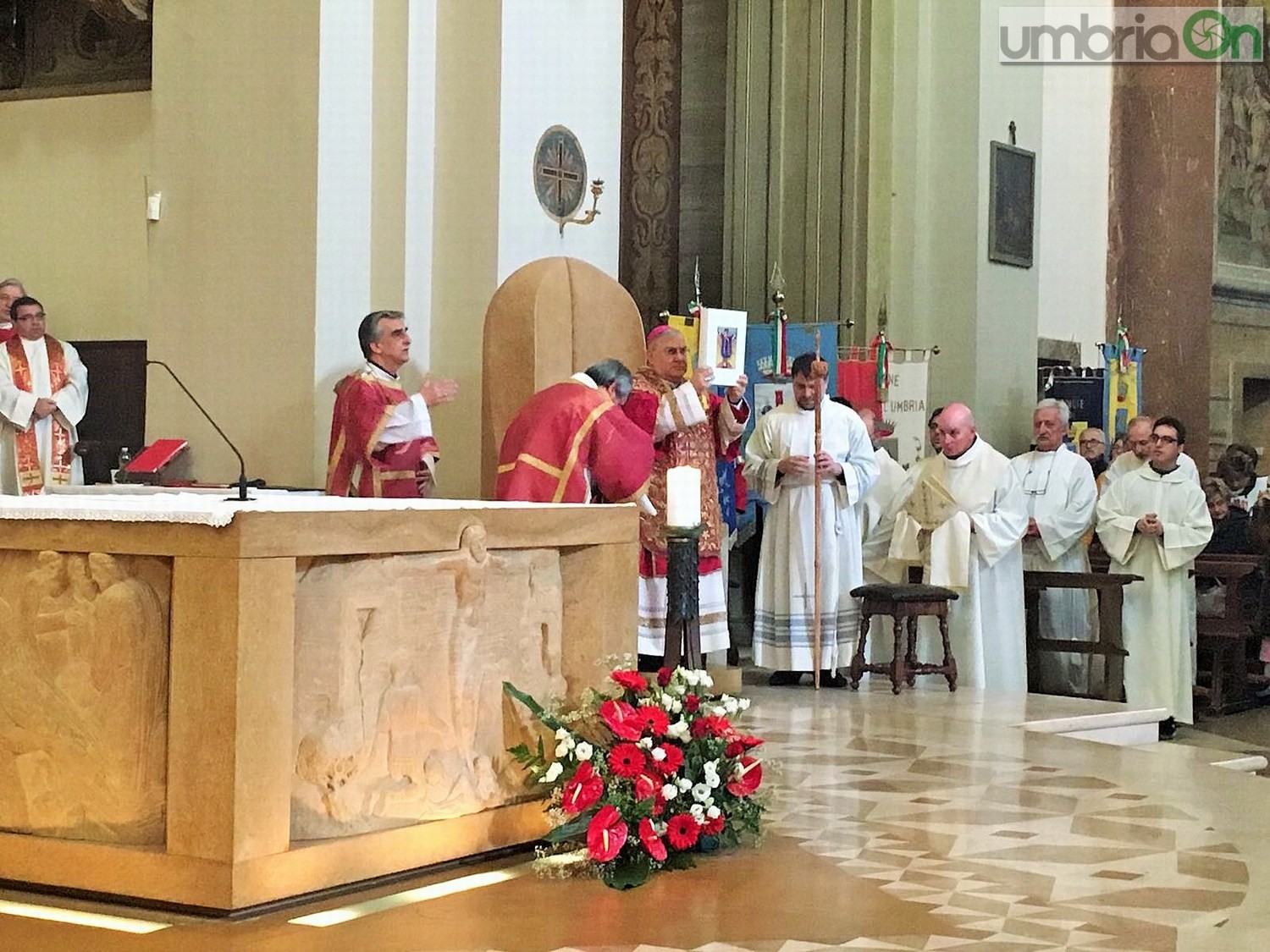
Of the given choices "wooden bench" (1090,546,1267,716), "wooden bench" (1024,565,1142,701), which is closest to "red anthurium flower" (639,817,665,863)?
"wooden bench" (1024,565,1142,701)

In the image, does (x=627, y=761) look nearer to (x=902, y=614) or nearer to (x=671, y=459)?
(x=671, y=459)

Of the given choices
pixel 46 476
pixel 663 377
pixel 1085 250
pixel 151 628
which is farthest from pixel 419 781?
pixel 1085 250

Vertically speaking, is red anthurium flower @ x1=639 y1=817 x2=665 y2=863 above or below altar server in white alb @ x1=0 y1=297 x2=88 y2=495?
below

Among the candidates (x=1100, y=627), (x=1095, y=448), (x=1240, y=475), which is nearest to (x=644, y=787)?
(x=1100, y=627)

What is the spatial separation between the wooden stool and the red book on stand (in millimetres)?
3315

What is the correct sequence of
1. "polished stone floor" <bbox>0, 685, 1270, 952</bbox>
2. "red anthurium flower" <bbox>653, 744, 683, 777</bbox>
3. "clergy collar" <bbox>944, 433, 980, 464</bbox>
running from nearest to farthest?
1. "polished stone floor" <bbox>0, 685, 1270, 952</bbox>
2. "red anthurium flower" <bbox>653, 744, 683, 777</bbox>
3. "clergy collar" <bbox>944, 433, 980, 464</bbox>

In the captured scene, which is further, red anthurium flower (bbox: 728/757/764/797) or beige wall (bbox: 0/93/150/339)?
beige wall (bbox: 0/93/150/339)

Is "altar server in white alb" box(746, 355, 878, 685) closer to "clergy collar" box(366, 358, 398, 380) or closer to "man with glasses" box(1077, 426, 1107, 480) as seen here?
"clergy collar" box(366, 358, 398, 380)

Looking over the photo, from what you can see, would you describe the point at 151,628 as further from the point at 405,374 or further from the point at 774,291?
the point at 774,291

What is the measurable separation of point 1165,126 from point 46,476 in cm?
1008

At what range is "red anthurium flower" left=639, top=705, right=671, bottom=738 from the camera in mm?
4645

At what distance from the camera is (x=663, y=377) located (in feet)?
26.7

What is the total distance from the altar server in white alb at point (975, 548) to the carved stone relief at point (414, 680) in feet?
15.4

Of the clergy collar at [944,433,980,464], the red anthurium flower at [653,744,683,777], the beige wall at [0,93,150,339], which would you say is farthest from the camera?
the beige wall at [0,93,150,339]
